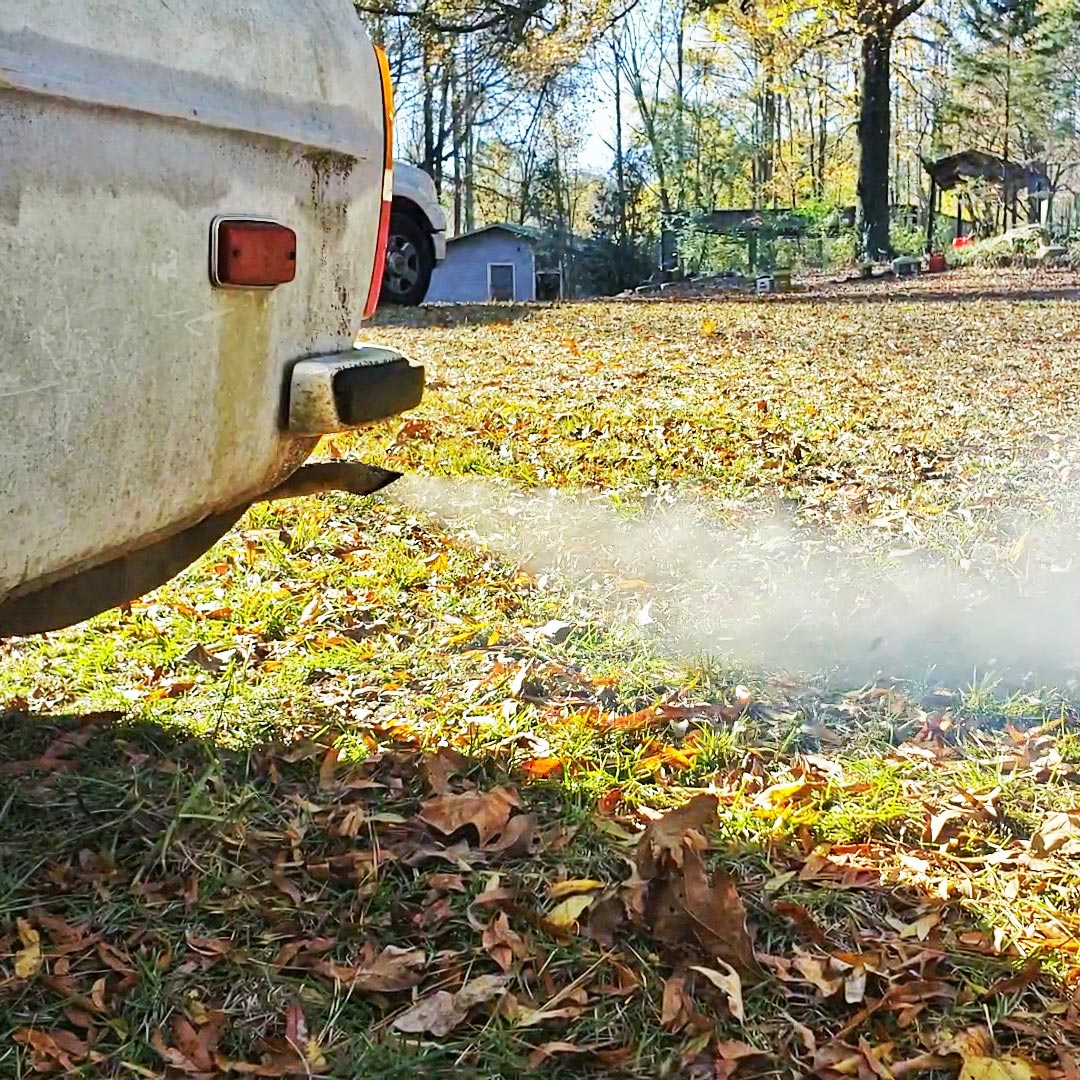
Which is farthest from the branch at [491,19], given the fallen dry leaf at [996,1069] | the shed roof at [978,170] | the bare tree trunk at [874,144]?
the fallen dry leaf at [996,1069]

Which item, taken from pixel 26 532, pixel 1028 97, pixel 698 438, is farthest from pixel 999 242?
pixel 26 532

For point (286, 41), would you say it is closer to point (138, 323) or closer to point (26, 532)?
point (138, 323)

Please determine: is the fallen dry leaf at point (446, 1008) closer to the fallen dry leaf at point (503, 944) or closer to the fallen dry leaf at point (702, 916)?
the fallen dry leaf at point (503, 944)

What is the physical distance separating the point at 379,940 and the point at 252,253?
1077 millimetres

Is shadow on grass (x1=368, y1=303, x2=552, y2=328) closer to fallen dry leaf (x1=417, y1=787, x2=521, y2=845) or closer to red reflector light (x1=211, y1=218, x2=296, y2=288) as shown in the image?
fallen dry leaf (x1=417, y1=787, x2=521, y2=845)

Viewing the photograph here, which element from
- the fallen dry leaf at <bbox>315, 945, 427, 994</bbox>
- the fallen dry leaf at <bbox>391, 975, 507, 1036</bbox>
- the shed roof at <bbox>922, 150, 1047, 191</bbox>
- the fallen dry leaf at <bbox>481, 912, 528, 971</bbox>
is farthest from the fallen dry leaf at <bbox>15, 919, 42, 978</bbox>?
the shed roof at <bbox>922, 150, 1047, 191</bbox>

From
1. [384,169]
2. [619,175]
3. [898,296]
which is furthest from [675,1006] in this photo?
[619,175]

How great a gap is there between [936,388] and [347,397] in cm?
551

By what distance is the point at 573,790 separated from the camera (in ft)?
8.00

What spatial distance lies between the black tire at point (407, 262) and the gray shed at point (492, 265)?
1989cm

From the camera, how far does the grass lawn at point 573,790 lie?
179 centimetres

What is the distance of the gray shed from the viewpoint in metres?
32.3

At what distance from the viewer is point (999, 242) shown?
2394 cm

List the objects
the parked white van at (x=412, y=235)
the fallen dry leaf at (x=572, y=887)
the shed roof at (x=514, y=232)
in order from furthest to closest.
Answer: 1. the shed roof at (x=514, y=232)
2. the parked white van at (x=412, y=235)
3. the fallen dry leaf at (x=572, y=887)
